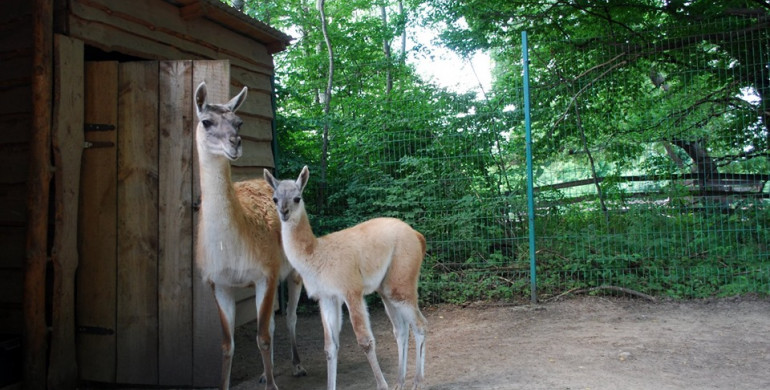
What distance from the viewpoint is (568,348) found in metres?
5.45

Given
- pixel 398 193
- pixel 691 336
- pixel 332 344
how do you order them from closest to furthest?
pixel 332 344 < pixel 691 336 < pixel 398 193

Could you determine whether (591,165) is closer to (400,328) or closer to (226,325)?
(400,328)

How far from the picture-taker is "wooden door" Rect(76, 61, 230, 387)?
4.83 meters

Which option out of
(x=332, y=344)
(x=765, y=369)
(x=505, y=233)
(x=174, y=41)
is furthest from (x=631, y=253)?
(x=174, y=41)

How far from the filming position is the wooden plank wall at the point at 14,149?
4.95m

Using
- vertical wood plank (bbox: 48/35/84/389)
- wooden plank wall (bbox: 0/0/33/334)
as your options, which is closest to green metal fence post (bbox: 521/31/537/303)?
vertical wood plank (bbox: 48/35/84/389)

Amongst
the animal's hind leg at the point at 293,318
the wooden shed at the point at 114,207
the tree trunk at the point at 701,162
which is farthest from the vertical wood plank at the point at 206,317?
the tree trunk at the point at 701,162

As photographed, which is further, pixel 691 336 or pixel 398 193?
pixel 398 193

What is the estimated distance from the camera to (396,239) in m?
4.68

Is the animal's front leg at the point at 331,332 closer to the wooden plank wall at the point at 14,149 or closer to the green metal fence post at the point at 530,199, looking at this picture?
the wooden plank wall at the point at 14,149

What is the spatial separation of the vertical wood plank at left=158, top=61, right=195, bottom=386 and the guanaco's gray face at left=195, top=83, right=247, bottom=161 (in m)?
0.65

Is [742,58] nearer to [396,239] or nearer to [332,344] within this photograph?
[396,239]

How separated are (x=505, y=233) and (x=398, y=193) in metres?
1.58

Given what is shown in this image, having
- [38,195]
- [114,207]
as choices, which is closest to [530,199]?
[114,207]
